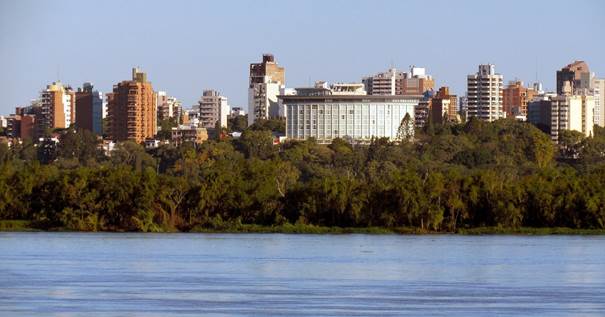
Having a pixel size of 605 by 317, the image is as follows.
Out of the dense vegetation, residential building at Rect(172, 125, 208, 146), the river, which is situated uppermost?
residential building at Rect(172, 125, 208, 146)

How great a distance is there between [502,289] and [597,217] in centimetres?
3753

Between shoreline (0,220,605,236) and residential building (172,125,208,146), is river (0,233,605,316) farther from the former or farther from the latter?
residential building (172,125,208,146)

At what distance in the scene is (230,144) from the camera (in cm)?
14425

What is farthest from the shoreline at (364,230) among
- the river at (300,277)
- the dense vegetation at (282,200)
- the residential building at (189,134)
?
the residential building at (189,134)

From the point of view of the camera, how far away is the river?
115 feet

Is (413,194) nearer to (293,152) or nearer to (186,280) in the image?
(186,280)

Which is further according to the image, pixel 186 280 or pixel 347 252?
pixel 347 252

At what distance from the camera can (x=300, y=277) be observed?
44.8 m

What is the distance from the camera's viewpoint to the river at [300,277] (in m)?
35.2

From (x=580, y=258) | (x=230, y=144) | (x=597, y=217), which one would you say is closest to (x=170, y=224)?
(x=597, y=217)

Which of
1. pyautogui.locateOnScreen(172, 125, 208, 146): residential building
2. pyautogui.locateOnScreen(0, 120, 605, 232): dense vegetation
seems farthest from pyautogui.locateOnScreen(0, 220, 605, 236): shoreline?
pyautogui.locateOnScreen(172, 125, 208, 146): residential building

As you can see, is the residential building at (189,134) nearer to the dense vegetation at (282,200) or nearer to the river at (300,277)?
the dense vegetation at (282,200)

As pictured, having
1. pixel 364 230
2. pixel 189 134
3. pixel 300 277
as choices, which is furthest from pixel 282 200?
pixel 189 134

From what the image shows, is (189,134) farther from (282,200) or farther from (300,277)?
(300,277)
